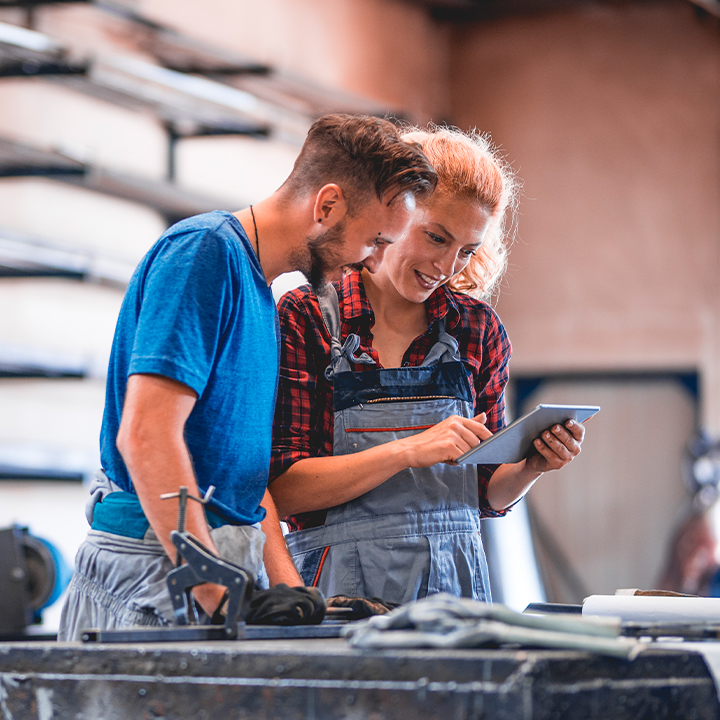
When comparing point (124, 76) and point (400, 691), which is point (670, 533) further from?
point (400, 691)

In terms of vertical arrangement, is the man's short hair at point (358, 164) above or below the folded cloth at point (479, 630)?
above

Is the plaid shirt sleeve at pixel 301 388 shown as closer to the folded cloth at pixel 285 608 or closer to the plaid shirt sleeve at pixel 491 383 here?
the plaid shirt sleeve at pixel 491 383

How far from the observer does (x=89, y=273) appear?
11.4ft

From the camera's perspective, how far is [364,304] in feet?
6.02

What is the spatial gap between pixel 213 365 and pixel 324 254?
0.30 meters

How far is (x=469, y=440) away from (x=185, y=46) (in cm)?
315

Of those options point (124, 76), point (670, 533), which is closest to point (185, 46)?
point (124, 76)

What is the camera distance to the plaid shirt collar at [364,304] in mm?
1822

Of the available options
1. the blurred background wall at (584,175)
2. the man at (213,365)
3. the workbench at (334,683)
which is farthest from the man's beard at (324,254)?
the blurred background wall at (584,175)

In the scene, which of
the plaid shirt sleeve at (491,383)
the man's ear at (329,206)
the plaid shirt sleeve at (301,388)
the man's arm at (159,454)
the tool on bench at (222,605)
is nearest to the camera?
the tool on bench at (222,605)

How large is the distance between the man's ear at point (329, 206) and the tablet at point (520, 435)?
436 mm

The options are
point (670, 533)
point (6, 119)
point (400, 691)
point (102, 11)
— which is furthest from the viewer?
point (670, 533)

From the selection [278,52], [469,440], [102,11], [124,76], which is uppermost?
[278,52]

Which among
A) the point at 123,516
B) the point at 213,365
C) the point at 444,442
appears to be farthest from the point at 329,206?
the point at 123,516
